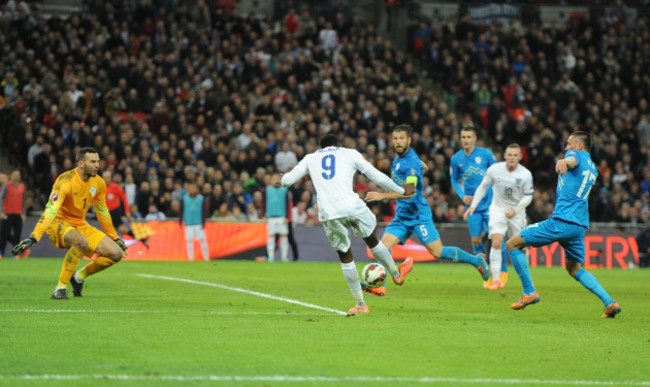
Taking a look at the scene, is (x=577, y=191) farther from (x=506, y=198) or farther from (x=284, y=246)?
(x=284, y=246)

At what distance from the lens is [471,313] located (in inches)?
458

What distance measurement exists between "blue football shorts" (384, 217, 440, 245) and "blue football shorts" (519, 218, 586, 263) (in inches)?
100

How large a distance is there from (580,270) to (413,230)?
308cm

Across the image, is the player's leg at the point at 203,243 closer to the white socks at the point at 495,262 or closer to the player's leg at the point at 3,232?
the player's leg at the point at 3,232

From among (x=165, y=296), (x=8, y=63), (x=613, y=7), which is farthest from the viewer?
(x=613, y=7)

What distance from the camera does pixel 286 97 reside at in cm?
2964

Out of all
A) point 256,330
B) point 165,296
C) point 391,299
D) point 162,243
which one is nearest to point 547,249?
point 162,243

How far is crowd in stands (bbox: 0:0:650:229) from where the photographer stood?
26.4 meters

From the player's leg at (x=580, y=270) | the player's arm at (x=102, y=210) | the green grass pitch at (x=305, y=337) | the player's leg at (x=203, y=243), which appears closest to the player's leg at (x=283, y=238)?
the player's leg at (x=203, y=243)

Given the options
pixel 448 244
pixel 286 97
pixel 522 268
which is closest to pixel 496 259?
pixel 522 268

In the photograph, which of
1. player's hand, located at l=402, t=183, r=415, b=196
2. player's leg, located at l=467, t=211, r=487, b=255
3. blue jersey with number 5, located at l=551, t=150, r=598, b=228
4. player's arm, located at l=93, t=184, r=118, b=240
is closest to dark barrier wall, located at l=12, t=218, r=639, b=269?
player's leg, located at l=467, t=211, r=487, b=255

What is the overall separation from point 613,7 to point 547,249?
16808mm

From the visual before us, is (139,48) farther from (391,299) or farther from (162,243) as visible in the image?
(391,299)

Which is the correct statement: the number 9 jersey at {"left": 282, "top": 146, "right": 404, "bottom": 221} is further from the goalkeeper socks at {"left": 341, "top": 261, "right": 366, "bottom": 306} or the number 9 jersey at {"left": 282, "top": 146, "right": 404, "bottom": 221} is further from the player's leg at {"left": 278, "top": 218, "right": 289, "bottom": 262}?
the player's leg at {"left": 278, "top": 218, "right": 289, "bottom": 262}
